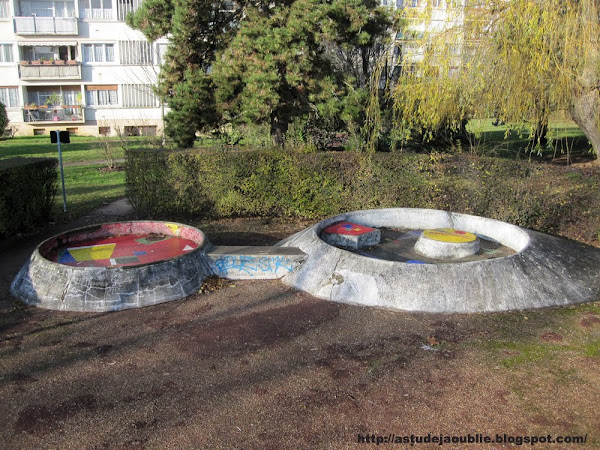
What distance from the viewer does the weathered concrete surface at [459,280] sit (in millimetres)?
6738

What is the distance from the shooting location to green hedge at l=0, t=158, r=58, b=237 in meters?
9.52

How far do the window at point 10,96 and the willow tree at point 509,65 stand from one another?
33.1m

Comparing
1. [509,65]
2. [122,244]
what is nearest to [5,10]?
[122,244]

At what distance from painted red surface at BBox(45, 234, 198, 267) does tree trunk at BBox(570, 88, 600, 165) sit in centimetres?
855

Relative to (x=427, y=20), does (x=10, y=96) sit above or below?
below

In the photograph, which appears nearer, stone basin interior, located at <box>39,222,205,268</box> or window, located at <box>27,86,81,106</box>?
stone basin interior, located at <box>39,222,205,268</box>

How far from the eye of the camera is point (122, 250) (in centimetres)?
834

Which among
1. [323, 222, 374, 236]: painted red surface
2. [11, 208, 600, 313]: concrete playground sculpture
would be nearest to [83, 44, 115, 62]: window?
[11, 208, 600, 313]: concrete playground sculpture

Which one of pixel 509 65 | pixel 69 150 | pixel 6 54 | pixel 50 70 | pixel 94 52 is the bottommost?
pixel 69 150

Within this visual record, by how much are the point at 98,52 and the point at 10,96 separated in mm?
7165

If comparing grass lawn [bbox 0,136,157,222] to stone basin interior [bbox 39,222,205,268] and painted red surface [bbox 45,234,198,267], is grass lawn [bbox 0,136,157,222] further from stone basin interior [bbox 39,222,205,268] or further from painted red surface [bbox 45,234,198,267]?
painted red surface [bbox 45,234,198,267]

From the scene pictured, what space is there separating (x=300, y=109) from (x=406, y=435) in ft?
34.4

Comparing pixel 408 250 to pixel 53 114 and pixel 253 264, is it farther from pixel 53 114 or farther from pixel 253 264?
→ pixel 53 114

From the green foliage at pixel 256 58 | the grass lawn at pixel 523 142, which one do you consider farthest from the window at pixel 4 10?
the grass lawn at pixel 523 142
